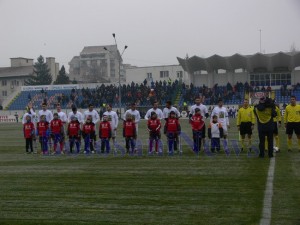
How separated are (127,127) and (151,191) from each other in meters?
7.09

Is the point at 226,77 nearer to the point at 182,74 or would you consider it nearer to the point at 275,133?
the point at 182,74

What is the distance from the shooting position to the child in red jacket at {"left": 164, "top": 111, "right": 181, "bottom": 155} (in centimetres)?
1570

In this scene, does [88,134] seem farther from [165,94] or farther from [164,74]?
[164,74]

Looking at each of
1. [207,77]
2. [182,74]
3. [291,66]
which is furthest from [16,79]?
[291,66]

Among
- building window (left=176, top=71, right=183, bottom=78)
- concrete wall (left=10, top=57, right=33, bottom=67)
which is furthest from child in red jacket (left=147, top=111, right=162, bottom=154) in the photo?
concrete wall (left=10, top=57, right=33, bottom=67)

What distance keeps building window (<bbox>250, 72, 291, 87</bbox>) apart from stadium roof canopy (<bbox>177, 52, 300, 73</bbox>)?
638 millimetres

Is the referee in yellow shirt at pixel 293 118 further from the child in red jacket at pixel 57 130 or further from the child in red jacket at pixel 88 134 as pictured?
the child in red jacket at pixel 57 130

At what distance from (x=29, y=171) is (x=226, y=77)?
159ft

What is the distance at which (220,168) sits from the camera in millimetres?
11805

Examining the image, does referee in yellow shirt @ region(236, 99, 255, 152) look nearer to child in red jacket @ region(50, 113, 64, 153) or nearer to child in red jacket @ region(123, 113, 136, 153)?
child in red jacket @ region(123, 113, 136, 153)

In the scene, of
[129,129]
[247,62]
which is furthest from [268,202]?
[247,62]

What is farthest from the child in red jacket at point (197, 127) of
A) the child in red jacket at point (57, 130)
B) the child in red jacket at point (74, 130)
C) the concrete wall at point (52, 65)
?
the concrete wall at point (52, 65)

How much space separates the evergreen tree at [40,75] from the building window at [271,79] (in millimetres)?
52114

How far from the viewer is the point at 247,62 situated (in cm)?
5503
